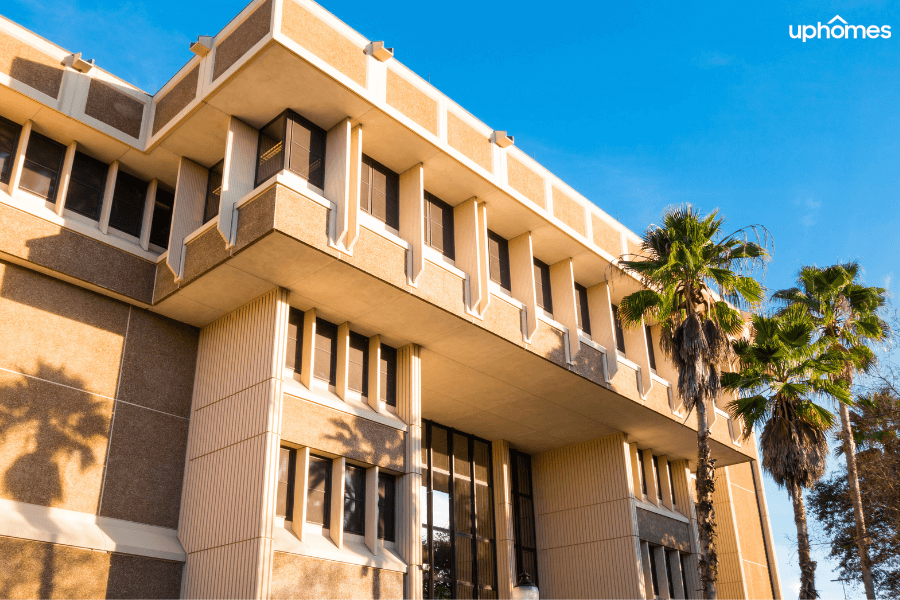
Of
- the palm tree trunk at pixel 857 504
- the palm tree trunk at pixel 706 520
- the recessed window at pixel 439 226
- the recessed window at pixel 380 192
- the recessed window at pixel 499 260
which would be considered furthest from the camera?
the palm tree trunk at pixel 857 504

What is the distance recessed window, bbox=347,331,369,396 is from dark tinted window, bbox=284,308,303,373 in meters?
1.30

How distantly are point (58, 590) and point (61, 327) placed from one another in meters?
Result: 5.16

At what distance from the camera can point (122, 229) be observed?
17.8 m

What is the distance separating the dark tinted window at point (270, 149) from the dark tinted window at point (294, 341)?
2.99m

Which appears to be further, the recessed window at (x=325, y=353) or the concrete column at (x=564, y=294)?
the concrete column at (x=564, y=294)

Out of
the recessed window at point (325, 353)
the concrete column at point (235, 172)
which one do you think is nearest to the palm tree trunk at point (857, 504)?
the recessed window at point (325, 353)

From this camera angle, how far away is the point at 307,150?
16875mm

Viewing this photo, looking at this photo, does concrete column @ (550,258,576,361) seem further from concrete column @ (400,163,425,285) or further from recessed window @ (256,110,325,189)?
recessed window @ (256,110,325,189)

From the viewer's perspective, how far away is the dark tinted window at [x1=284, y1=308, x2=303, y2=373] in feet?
54.8

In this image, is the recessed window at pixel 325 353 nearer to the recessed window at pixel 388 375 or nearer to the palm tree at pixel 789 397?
the recessed window at pixel 388 375

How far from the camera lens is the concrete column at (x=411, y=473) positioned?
660 inches

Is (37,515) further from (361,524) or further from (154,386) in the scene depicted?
(361,524)

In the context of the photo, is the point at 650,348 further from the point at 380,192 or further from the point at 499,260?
the point at 380,192

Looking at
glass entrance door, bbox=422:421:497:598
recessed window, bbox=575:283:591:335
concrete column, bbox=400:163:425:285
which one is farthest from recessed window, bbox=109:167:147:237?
recessed window, bbox=575:283:591:335
